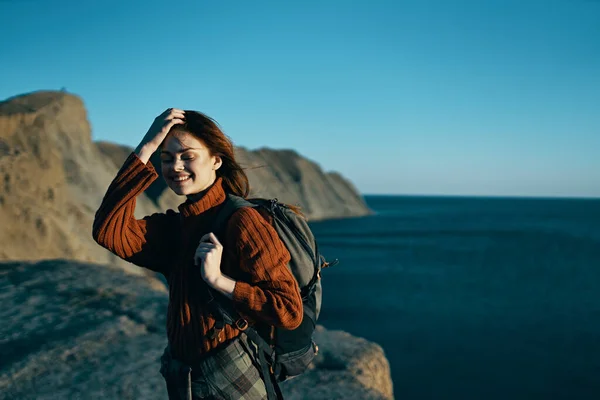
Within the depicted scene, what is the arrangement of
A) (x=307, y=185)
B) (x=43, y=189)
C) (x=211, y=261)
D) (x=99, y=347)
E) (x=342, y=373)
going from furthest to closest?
(x=307, y=185) → (x=43, y=189) → (x=99, y=347) → (x=342, y=373) → (x=211, y=261)

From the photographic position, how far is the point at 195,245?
1988mm

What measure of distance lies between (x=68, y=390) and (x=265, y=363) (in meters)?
2.71

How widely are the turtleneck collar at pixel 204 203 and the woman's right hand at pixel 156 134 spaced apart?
0.86 feet

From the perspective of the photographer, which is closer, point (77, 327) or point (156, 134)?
point (156, 134)

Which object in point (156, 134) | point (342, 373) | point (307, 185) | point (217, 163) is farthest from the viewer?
point (307, 185)

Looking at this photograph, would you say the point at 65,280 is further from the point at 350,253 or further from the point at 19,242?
the point at 350,253

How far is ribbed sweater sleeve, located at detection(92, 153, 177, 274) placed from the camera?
1.95 meters

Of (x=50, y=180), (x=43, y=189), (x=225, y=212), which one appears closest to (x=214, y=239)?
(x=225, y=212)

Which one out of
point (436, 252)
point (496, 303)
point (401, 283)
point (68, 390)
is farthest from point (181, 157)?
point (436, 252)

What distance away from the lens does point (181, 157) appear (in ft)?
6.62

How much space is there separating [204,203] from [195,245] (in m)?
0.18

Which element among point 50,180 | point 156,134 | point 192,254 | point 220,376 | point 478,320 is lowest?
point 478,320

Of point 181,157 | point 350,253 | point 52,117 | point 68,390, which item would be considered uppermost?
point 52,117

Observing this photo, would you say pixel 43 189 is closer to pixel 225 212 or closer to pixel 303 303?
pixel 225 212
